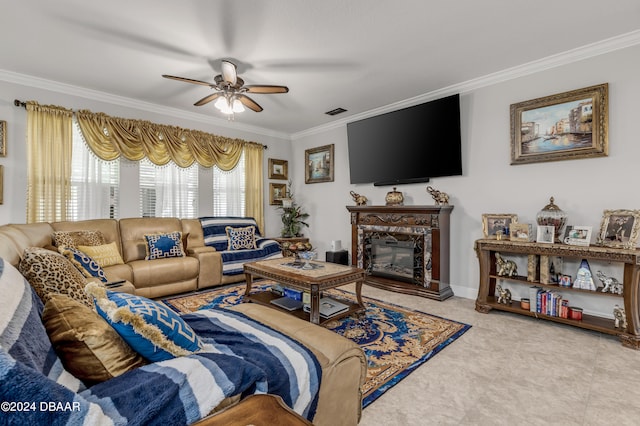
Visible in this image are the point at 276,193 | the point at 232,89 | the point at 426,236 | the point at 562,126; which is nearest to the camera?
the point at 562,126

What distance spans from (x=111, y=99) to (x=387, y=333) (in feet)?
15.1

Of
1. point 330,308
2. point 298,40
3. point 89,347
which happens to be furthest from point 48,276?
point 298,40

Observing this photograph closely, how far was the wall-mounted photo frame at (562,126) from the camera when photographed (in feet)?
9.32

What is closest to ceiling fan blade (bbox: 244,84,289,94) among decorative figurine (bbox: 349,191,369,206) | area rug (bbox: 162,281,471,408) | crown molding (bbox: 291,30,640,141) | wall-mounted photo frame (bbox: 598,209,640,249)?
crown molding (bbox: 291,30,640,141)

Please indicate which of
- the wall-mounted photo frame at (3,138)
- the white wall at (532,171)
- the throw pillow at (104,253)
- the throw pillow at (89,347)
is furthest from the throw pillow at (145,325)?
the wall-mounted photo frame at (3,138)

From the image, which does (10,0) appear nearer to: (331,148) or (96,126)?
(96,126)

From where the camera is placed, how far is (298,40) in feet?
9.09

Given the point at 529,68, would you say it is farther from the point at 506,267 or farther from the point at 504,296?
the point at 504,296

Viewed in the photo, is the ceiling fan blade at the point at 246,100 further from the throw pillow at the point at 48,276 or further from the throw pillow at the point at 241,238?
the throw pillow at the point at 48,276

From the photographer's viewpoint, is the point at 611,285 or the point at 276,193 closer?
the point at 611,285

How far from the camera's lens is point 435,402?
1.74m

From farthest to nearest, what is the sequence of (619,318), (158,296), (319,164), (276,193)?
(276,193) < (319,164) < (158,296) < (619,318)

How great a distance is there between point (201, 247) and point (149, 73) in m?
2.31

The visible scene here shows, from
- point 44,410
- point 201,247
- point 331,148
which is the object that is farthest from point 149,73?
point 44,410
